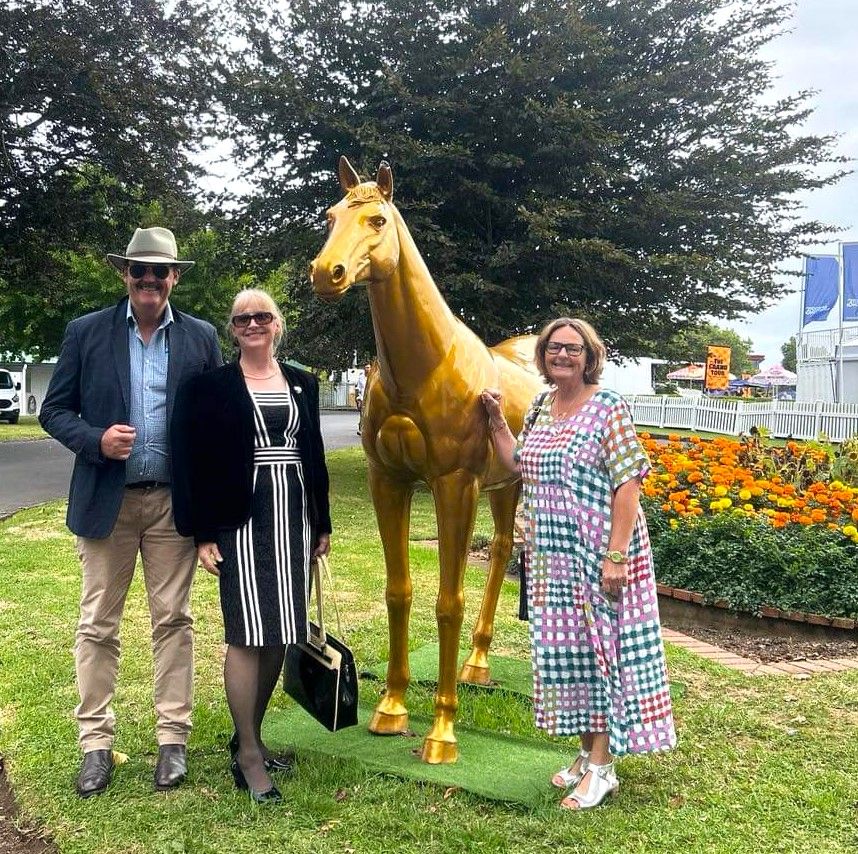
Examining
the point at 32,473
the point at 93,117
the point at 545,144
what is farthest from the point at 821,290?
the point at 32,473

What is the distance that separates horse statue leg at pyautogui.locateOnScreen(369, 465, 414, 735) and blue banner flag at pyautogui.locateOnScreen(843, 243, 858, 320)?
1045 inches

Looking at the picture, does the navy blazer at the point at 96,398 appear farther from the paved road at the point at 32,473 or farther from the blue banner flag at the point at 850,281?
the blue banner flag at the point at 850,281

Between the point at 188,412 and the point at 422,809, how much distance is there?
5.97ft

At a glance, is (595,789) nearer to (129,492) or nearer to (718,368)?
(129,492)

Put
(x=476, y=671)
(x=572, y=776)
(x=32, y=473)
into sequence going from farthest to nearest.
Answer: (x=32, y=473)
(x=476, y=671)
(x=572, y=776)

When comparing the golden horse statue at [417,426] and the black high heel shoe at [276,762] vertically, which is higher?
the golden horse statue at [417,426]

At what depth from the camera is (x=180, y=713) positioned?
3453 mm

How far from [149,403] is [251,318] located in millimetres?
592

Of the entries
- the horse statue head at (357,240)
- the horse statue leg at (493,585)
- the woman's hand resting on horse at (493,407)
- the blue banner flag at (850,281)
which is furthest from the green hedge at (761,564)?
the blue banner flag at (850,281)

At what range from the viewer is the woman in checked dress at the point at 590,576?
302 cm

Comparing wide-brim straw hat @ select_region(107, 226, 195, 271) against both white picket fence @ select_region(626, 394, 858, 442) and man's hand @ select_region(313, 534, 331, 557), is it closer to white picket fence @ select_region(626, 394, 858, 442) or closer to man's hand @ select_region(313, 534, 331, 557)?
man's hand @ select_region(313, 534, 331, 557)

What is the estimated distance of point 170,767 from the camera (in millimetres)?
3367

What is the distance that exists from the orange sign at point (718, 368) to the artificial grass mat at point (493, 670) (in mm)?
15798

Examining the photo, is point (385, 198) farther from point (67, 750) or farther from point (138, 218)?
point (138, 218)
